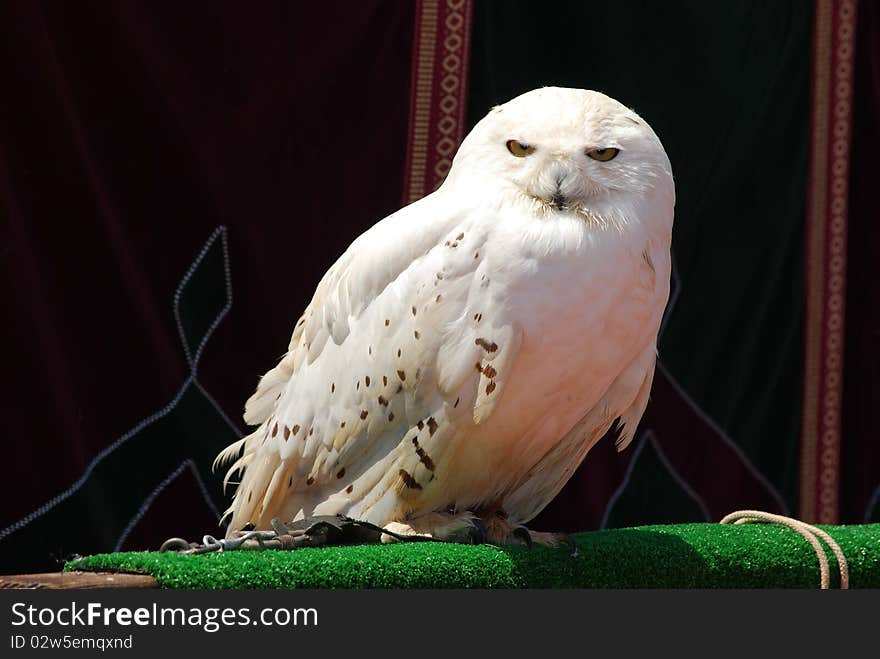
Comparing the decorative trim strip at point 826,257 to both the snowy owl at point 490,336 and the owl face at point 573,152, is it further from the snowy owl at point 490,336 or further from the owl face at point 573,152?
the owl face at point 573,152

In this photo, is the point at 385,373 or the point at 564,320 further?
the point at 385,373

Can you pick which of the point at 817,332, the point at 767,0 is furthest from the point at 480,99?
the point at 817,332

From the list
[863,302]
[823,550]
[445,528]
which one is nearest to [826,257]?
[863,302]

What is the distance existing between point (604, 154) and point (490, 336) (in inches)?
11.4

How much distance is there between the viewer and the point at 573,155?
64.3 inches

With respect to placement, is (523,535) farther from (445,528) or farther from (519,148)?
(519,148)

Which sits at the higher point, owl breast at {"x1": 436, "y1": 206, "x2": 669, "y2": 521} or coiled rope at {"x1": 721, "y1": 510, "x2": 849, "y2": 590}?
owl breast at {"x1": 436, "y1": 206, "x2": 669, "y2": 521}

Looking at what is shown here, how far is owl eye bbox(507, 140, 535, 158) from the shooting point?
5.49ft

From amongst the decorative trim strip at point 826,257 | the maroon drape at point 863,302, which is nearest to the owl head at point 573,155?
the decorative trim strip at point 826,257

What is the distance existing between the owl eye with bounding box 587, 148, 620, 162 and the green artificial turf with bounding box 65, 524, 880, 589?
53 centimetres

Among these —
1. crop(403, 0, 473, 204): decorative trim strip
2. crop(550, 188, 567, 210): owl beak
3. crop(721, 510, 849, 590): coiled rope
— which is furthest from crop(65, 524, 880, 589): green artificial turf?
crop(403, 0, 473, 204): decorative trim strip

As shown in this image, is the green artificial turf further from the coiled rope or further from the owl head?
the owl head

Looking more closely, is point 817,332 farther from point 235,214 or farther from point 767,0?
point 235,214

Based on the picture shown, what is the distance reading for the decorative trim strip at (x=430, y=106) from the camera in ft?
8.93
